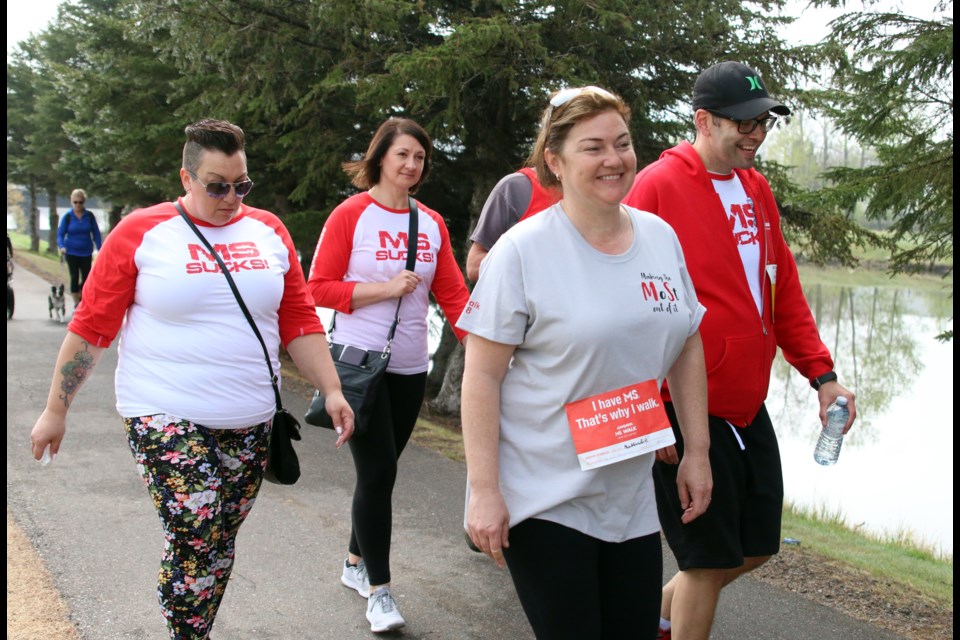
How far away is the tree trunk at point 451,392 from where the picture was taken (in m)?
10.9

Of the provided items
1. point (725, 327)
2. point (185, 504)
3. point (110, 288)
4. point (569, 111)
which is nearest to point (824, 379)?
point (725, 327)

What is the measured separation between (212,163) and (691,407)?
1.78 meters

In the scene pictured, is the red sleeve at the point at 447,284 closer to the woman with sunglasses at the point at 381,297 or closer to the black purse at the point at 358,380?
the woman with sunglasses at the point at 381,297

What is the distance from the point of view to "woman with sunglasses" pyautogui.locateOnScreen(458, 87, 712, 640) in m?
2.30

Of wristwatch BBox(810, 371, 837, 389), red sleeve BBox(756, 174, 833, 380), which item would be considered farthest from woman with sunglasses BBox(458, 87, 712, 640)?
Answer: wristwatch BBox(810, 371, 837, 389)

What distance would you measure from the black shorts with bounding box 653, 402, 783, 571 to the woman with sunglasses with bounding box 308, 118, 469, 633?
1.41m

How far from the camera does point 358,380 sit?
399 cm

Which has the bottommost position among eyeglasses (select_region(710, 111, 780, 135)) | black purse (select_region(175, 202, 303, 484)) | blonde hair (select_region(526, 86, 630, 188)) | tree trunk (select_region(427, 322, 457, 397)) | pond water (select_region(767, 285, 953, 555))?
pond water (select_region(767, 285, 953, 555))

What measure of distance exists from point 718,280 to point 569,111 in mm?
884

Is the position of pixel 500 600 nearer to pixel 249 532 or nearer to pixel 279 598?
pixel 279 598

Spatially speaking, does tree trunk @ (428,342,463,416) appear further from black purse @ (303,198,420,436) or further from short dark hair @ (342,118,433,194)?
black purse @ (303,198,420,436)

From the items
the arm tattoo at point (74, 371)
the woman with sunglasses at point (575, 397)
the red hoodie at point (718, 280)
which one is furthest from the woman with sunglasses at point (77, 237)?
the woman with sunglasses at point (575, 397)

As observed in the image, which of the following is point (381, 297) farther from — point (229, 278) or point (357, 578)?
point (357, 578)

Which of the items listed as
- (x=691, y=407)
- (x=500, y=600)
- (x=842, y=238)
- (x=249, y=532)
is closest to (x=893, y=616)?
(x=500, y=600)
